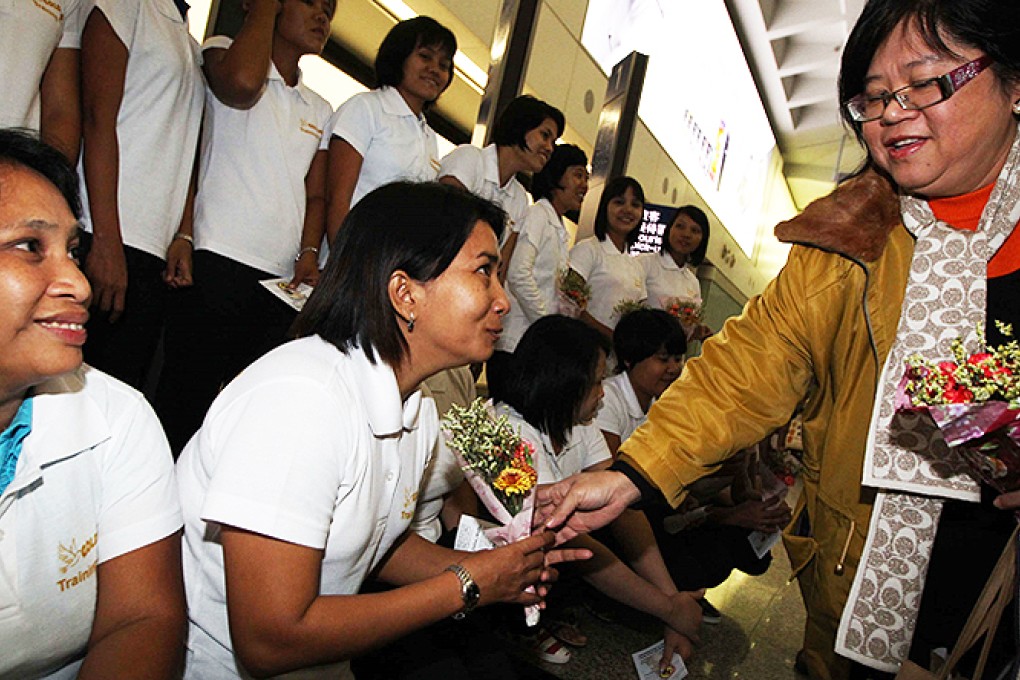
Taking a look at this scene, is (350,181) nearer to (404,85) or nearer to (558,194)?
(404,85)

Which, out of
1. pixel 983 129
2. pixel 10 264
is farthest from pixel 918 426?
pixel 10 264

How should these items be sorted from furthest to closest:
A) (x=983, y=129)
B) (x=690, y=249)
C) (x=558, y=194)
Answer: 1. (x=690, y=249)
2. (x=558, y=194)
3. (x=983, y=129)

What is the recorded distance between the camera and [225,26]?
10.7ft

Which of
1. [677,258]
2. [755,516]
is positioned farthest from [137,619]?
[677,258]

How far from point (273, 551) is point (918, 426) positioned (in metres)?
1.15

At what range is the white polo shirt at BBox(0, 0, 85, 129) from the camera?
65.4 inches

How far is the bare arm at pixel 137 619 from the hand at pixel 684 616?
178cm

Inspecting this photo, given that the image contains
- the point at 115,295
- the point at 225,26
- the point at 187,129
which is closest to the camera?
the point at 115,295

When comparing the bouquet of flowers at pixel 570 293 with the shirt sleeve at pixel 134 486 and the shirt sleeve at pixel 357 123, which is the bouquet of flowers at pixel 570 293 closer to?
the shirt sleeve at pixel 357 123

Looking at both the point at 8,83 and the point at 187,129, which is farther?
the point at 187,129

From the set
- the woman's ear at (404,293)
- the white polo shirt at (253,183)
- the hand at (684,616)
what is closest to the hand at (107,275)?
the white polo shirt at (253,183)

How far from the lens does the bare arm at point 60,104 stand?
1879 millimetres

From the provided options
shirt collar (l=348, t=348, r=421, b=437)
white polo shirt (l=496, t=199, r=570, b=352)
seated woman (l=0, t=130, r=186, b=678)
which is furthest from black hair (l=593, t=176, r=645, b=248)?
seated woman (l=0, t=130, r=186, b=678)

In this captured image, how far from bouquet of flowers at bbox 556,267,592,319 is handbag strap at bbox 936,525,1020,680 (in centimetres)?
301
